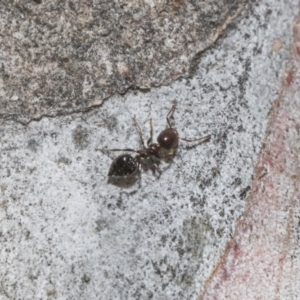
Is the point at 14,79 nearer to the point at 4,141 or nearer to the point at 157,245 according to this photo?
the point at 4,141

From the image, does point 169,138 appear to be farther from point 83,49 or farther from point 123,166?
point 83,49

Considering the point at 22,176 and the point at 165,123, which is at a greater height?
the point at 165,123

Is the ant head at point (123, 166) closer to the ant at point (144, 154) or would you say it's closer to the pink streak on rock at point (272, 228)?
the ant at point (144, 154)

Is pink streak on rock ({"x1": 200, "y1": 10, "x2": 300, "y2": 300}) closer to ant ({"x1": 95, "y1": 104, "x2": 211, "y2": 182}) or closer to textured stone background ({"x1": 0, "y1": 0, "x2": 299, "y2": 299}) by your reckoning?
textured stone background ({"x1": 0, "y1": 0, "x2": 299, "y2": 299})

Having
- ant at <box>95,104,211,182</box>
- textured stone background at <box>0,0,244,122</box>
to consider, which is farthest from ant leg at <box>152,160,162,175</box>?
textured stone background at <box>0,0,244,122</box>

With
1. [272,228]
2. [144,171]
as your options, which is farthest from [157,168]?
[272,228]

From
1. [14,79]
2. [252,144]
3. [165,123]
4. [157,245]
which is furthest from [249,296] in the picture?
[14,79]

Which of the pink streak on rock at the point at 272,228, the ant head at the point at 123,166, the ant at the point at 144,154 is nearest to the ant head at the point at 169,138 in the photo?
the ant at the point at 144,154
